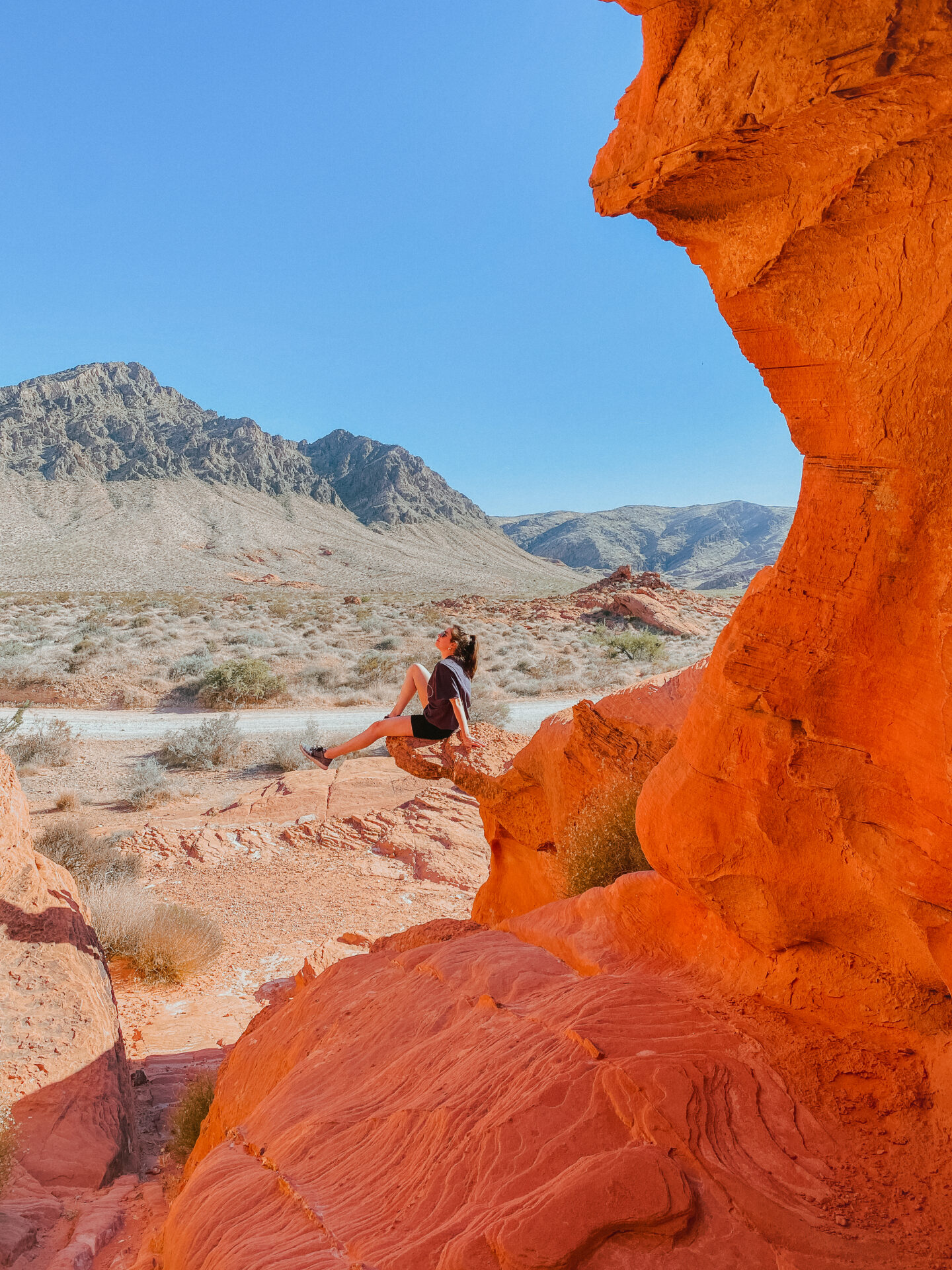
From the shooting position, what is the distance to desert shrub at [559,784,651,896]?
17.6 feet

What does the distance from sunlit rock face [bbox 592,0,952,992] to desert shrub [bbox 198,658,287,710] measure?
15838 millimetres

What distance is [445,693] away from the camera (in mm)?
6445

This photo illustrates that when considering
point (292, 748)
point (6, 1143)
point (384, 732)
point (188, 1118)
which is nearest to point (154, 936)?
point (188, 1118)

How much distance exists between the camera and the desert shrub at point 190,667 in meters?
18.8

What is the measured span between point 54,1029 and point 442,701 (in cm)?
366

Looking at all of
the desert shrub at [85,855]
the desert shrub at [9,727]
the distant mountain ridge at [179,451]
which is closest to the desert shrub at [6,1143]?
the desert shrub at [85,855]

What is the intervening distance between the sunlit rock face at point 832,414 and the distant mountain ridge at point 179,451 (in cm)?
8234

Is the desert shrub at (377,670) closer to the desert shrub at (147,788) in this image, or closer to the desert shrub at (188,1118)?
the desert shrub at (147,788)

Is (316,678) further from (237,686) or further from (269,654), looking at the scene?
(269,654)

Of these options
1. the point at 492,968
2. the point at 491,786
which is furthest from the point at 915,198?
the point at 491,786

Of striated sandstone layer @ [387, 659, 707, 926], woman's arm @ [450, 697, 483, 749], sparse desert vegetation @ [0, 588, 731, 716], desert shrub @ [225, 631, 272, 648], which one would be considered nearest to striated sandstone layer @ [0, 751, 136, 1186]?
striated sandstone layer @ [387, 659, 707, 926]

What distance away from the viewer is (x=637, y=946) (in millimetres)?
3990

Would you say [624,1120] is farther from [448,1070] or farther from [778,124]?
[778,124]

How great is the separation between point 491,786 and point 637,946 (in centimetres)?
271
